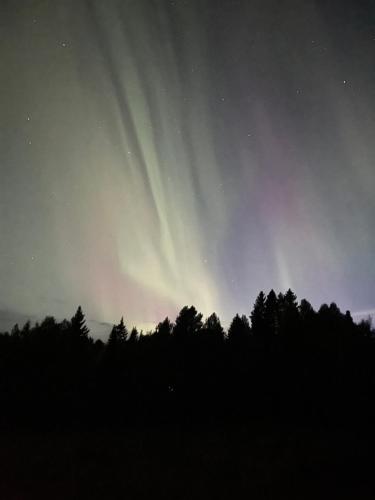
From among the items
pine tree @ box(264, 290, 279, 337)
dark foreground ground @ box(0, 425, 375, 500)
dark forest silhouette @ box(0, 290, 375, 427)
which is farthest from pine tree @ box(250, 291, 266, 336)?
dark foreground ground @ box(0, 425, 375, 500)

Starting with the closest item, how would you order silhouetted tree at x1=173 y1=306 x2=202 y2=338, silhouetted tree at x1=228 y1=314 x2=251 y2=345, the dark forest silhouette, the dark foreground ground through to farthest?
the dark foreground ground → the dark forest silhouette → silhouetted tree at x1=228 y1=314 x2=251 y2=345 → silhouetted tree at x1=173 y1=306 x2=202 y2=338

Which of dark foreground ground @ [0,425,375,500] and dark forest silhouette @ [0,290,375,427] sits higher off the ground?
dark forest silhouette @ [0,290,375,427]

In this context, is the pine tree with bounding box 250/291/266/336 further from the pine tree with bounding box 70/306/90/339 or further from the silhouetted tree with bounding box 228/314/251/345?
the pine tree with bounding box 70/306/90/339

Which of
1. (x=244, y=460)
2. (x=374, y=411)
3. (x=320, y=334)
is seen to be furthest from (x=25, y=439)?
(x=320, y=334)

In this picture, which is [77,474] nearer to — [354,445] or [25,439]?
[25,439]

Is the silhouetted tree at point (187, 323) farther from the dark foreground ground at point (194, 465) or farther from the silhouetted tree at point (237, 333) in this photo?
the dark foreground ground at point (194, 465)

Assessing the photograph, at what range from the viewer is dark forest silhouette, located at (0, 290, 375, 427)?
39000 mm

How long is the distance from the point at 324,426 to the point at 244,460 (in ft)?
45.0

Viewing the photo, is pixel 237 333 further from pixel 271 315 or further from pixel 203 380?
pixel 203 380

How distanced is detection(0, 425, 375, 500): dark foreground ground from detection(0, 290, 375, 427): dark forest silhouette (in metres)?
6.77

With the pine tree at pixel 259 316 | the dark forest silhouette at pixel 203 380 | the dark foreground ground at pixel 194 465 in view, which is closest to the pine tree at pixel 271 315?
the pine tree at pixel 259 316

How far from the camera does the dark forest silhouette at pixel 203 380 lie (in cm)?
3900

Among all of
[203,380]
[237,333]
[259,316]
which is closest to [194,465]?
[203,380]

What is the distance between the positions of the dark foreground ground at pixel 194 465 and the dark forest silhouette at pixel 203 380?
6767mm
